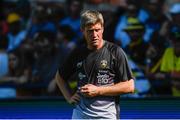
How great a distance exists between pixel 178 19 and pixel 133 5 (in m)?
0.67

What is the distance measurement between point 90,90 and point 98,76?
0.47 feet

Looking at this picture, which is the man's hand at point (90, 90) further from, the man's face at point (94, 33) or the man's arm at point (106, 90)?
the man's face at point (94, 33)

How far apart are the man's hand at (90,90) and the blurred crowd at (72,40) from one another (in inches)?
165

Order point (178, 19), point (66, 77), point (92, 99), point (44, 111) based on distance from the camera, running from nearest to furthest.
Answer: point (92, 99) < point (66, 77) < point (44, 111) < point (178, 19)

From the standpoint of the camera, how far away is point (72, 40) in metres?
8.15

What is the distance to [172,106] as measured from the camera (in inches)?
266

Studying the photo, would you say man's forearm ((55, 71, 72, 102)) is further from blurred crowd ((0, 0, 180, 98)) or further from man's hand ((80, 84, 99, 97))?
blurred crowd ((0, 0, 180, 98))

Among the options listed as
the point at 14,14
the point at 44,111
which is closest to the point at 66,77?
the point at 44,111

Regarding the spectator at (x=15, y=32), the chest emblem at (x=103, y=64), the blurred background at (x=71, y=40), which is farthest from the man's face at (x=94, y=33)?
the spectator at (x=15, y=32)

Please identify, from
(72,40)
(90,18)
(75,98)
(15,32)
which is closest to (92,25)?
(90,18)

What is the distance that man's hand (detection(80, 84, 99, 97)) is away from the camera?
3.49m

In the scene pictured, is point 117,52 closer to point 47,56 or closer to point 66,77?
point 66,77

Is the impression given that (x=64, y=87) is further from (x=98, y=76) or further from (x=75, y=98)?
(x=98, y=76)

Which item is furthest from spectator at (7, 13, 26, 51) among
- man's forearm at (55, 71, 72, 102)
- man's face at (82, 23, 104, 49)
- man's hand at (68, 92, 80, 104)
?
man's face at (82, 23, 104, 49)
